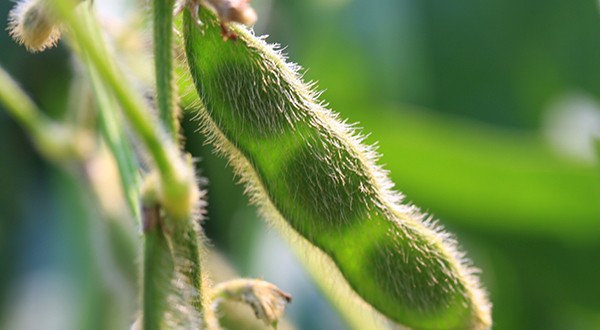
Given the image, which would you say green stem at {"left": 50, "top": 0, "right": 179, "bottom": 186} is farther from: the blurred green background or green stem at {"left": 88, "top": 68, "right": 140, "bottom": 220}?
the blurred green background

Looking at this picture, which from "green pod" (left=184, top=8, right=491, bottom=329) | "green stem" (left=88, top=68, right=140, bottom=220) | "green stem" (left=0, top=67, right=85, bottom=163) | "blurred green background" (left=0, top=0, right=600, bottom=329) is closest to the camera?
"green pod" (left=184, top=8, right=491, bottom=329)

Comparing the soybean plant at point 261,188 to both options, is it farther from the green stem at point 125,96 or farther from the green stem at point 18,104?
the green stem at point 18,104

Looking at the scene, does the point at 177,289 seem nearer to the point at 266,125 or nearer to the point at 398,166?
the point at 266,125

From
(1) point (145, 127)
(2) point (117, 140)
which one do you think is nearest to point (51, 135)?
(2) point (117, 140)

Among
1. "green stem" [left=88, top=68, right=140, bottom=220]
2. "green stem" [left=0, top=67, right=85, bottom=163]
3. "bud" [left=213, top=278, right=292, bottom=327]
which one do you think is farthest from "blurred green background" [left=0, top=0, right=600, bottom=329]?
"bud" [left=213, top=278, right=292, bottom=327]

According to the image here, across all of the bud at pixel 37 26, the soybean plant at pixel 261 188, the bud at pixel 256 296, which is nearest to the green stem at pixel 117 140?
the soybean plant at pixel 261 188

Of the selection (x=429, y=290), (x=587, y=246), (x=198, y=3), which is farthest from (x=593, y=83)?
(x=198, y=3)
